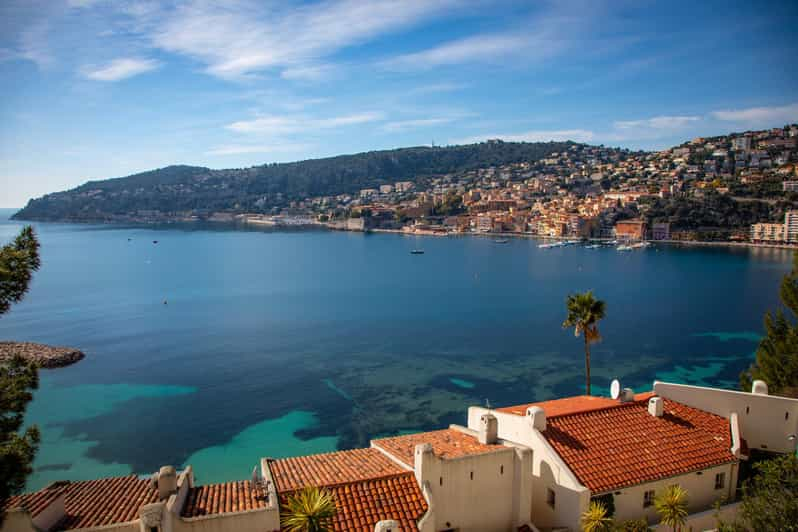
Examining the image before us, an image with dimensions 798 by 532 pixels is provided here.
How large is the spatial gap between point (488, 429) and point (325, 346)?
999 inches

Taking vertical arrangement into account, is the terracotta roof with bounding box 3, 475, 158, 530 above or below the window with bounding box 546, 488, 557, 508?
above

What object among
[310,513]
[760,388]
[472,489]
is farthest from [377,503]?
[760,388]

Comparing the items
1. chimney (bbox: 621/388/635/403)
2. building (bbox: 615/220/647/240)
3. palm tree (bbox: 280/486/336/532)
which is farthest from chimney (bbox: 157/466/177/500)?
building (bbox: 615/220/647/240)

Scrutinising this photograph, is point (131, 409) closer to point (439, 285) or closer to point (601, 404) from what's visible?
point (601, 404)

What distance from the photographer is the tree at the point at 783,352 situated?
15.5 metres

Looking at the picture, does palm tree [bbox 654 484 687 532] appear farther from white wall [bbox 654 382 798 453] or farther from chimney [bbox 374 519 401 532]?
chimney [bbox 374 519 401 532]

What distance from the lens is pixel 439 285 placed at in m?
58.7

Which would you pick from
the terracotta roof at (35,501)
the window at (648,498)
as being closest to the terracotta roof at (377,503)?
the terracotta roof at (35,501)

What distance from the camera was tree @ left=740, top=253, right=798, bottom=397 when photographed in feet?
51.0

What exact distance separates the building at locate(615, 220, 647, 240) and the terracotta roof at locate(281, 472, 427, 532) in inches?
4231

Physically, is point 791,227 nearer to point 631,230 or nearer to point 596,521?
point 631,230

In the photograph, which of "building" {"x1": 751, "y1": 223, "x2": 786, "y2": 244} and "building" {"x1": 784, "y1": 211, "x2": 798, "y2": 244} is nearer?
"building" {"x1": 784, "y1": 211, "x2": 798, "y2": 244}

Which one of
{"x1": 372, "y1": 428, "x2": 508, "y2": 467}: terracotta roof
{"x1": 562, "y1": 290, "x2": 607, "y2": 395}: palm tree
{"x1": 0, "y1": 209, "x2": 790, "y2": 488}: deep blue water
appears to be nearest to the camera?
{"x1": 372, "y1": 428, "x2": 508, "y2": 467}: terracotta roof

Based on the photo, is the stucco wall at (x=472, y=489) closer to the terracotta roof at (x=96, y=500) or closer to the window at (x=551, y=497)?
the window at (x=551, y=497)
